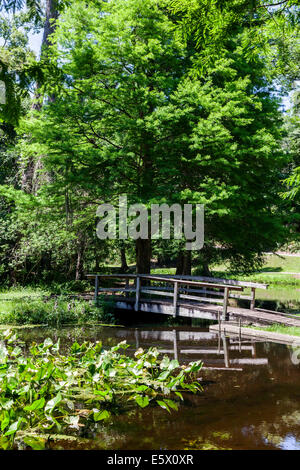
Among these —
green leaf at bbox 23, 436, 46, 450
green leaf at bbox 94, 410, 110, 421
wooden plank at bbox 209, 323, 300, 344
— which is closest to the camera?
green leaf at bbox 23, 436, 46, 450

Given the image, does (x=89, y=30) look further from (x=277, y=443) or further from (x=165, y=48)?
(x=277, y=443)

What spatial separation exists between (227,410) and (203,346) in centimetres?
436

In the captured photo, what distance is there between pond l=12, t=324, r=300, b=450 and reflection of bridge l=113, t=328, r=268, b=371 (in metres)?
0.02

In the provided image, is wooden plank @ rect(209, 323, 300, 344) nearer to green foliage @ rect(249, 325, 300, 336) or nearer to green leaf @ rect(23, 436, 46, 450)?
green foliage @ rect(249, 325, 300, 336)

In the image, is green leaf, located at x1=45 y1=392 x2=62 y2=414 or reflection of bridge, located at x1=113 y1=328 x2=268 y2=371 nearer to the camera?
green leaf, located at x1=45 y1=392 x2=62 y2=414

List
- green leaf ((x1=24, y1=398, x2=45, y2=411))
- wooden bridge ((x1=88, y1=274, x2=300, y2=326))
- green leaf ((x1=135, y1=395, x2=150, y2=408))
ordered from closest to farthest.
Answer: green leaf ((x1=24, y1=398, x2=45, y2=411))
green leaf ((x1=135, y1=395, x2=150, y2=408))
wooden bridge ((x1=88, y1=274, x2=300, y2=326))

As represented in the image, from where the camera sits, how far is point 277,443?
4.91 meters

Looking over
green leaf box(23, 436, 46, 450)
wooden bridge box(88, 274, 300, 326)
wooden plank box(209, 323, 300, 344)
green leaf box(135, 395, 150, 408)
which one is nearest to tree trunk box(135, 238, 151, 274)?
wooden bridge box(88, 274, 300, 326)

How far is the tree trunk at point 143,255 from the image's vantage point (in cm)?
1638

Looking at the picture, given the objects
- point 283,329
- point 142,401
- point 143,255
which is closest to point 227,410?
point 142,401

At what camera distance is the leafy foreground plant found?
4.93m

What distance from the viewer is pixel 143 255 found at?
16.5 meters

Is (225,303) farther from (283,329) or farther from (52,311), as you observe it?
(52,311)

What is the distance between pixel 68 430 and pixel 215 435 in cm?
177
